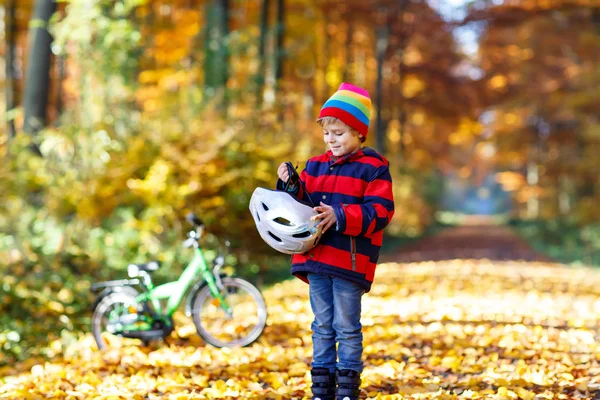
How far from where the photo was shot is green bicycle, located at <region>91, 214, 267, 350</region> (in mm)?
6402

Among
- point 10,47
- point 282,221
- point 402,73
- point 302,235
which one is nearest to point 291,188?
point 282,221

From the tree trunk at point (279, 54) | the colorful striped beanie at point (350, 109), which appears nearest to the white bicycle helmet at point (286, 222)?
the colorful striped beanie at point (350, 109)

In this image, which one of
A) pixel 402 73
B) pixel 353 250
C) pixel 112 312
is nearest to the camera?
pixel 353 250

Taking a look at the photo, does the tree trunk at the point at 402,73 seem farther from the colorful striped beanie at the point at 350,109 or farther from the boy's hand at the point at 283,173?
the boy's hand at the point at 283,173

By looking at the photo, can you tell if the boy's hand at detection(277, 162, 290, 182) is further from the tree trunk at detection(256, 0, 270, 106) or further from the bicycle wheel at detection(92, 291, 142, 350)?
the tree trunk at detection(256, 0, 270, 106)

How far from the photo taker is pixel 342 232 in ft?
13.1

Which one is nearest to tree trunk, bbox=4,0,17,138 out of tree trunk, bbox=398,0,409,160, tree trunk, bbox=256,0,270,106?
tree trunk, bbox=256,0,270,106

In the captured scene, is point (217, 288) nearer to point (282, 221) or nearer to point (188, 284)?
point (188, 284)

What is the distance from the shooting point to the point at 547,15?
21562 millimetres

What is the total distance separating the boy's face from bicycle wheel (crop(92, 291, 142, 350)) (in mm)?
3044

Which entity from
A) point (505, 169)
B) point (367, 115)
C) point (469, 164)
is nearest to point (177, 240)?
point (367, 115)

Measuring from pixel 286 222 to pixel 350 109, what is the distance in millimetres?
734

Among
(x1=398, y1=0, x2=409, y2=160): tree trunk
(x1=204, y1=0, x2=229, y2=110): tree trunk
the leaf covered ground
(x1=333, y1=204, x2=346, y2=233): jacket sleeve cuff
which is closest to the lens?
(x1=333, y1=204, x2=346, y2=233): jacket sleeve cuff

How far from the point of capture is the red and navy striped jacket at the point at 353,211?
401 centimetres
